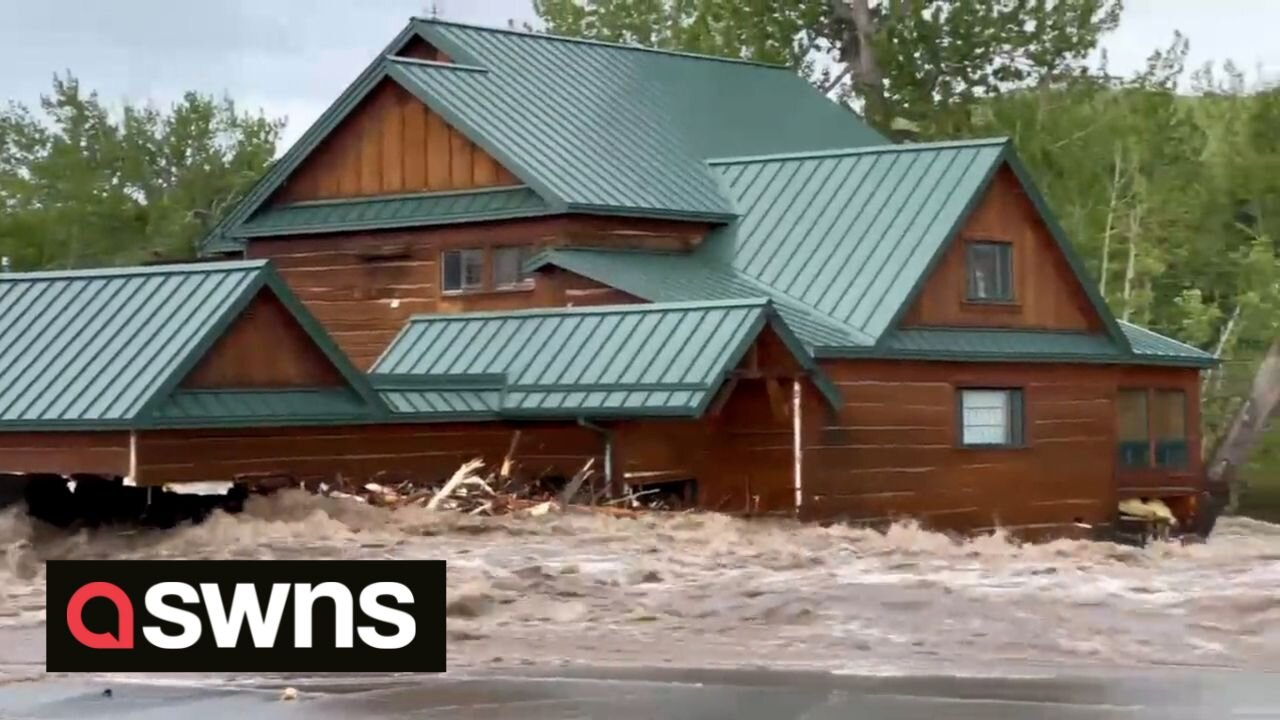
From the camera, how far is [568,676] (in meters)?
17.1

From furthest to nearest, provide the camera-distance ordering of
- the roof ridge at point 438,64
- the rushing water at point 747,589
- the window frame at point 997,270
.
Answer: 1. the roof ridge at point 438,64
2. the window frame at point 997,270
3. the rushing water at point 747,589

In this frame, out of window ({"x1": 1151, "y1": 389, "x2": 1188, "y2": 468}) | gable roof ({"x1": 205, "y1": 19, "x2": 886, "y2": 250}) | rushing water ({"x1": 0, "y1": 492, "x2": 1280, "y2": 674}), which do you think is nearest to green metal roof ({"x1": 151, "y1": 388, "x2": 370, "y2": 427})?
rushing water ({"x1": 0, "y1": 492, "x2": 1280, "y2": 674})

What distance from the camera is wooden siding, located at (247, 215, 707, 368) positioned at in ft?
113

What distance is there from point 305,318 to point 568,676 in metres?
9.85

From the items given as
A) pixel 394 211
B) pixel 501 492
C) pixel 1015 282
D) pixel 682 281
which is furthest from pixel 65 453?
pixel 1015 282

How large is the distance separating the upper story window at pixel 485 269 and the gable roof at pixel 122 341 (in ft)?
25.0

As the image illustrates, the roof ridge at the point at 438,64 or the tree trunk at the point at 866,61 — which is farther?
the tree trunk at the point at 866,61

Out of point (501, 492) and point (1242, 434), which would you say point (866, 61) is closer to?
point (1242, 434)

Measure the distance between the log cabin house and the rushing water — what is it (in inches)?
60.4

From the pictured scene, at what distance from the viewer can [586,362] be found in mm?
29766

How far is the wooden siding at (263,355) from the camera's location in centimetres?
2548

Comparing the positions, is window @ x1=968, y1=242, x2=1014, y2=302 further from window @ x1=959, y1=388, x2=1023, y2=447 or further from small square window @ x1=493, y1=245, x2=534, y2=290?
small square window @ x1=493, y1=245, x2=534, y2=290

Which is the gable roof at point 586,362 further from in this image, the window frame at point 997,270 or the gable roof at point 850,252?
the window frame at point 997,270
